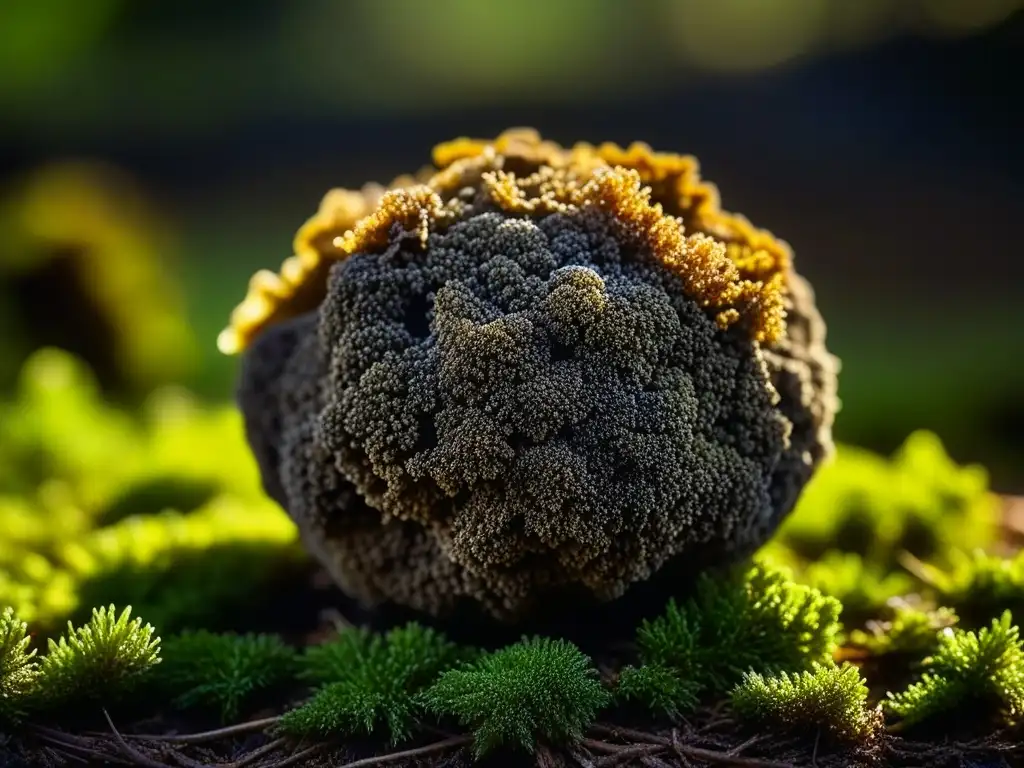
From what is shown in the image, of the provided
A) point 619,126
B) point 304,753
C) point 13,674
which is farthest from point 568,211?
→ point 619,126

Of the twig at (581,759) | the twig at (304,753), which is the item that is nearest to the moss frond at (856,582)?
the twig at (581,759)

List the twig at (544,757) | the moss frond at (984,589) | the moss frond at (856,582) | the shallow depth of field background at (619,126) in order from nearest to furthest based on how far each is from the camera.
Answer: the twig at (544,757) → the moss frond at (984,589) → the moss frond at (856,582) → the shallow depth of field background at (619,126)

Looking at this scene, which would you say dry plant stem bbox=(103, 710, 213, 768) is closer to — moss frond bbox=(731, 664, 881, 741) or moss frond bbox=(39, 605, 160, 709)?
moss frond bbox=(39, 605, 160, 709)

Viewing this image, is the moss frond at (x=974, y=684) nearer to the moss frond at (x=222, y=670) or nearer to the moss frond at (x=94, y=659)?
the moss frond at (x=222, y=670)

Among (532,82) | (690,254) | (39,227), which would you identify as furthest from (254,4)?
(690,254)

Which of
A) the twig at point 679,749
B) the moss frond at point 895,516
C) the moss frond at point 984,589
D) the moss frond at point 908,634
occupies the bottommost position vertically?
the twig at point 679,749

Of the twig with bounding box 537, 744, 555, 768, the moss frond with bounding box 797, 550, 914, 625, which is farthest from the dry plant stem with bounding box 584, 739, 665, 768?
the moss frond with bounding box 797, 550, 914, 625
